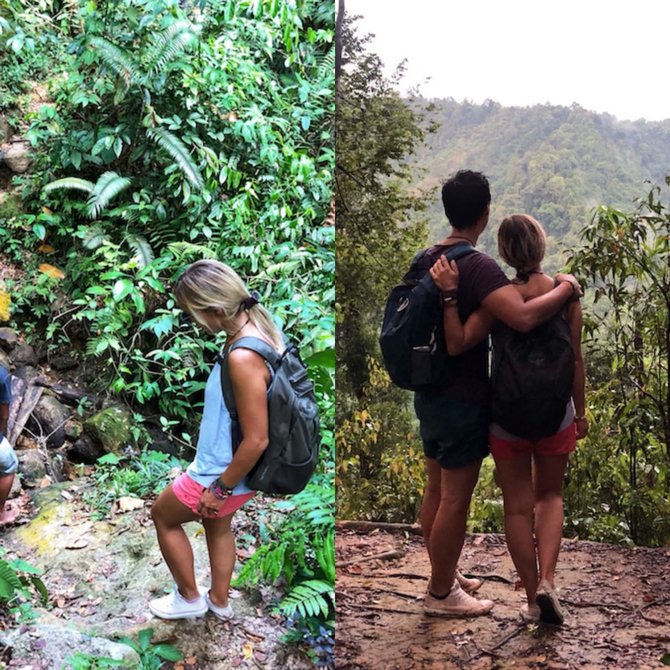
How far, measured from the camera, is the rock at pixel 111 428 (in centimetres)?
225

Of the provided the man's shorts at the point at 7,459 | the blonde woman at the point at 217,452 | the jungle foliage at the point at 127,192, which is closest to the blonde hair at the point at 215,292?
the blonde woman at the point at 217,452

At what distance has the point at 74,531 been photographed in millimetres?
2203

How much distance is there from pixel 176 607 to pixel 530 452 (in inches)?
42.5

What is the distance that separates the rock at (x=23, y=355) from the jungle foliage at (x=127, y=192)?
0.15 ft

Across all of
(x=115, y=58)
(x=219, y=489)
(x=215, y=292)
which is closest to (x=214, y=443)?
(x=219, y=489)

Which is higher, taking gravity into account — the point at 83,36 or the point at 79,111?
the point at 83,36

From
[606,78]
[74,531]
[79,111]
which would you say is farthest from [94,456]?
[606,78]

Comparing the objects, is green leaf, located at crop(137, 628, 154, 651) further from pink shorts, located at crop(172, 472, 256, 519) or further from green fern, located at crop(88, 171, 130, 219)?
green fern, located at crop(88, 171, 130, 219)

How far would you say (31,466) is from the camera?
2.19 m

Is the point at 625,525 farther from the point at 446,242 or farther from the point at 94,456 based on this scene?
the point at 94,456

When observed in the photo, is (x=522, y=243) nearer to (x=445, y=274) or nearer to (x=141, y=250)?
(x=445, y=274)

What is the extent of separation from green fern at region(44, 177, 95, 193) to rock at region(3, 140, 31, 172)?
0.31 ft

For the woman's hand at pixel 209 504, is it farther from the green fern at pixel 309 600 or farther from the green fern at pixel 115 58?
the green fern at pixel 115 58

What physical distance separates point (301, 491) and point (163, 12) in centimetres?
147
